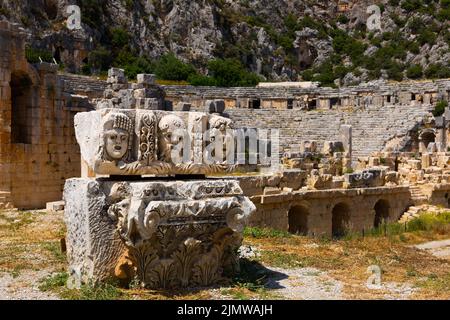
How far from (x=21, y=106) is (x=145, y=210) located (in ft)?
36.1

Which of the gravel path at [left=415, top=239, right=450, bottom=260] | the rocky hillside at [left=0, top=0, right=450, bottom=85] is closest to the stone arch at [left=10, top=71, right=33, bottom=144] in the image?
the gravel path at [left=415, top=239, right=450, bottom=260]

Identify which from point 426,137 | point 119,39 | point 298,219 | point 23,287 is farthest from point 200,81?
point 23,287

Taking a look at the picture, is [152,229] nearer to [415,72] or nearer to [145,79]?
[145,79]

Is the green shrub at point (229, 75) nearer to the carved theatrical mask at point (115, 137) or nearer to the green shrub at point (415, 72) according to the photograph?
the green shrub at point (415, 72)

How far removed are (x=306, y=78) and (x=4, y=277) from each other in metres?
59.8

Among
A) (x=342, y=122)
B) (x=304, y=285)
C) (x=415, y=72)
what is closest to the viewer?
(x=304, y=285)

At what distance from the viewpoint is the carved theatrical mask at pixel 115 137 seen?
5699 mm

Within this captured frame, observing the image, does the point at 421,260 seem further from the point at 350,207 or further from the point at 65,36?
the point at 65,36

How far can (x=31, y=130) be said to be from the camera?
593 inches

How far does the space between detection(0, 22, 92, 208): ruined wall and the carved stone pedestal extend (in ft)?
30.0

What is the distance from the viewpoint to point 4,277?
6.52m

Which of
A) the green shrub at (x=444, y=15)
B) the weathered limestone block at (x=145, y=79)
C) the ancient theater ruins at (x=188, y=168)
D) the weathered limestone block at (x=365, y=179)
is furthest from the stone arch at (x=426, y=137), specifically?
the green shrub at (x=444, y=15)

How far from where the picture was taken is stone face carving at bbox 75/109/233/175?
5727 mm

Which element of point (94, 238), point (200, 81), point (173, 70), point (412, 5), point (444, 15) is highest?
point (412, 5)
